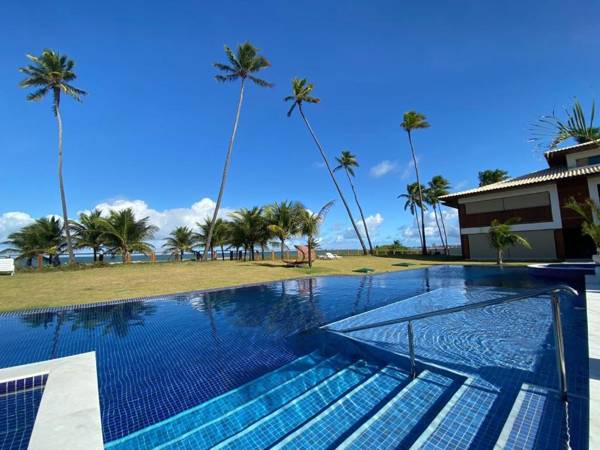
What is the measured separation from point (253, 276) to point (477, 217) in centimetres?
1931

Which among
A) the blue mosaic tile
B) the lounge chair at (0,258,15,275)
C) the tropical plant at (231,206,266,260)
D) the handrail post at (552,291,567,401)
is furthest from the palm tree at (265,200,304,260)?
the handrail post at (552,291,567,401)

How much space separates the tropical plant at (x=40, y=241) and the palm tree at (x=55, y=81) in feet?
14.7

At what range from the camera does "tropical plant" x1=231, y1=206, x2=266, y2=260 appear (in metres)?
28.1

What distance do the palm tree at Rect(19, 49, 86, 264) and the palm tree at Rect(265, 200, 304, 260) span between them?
1535cm

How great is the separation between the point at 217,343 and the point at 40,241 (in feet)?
84.1

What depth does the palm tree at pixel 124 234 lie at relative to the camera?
21.5m

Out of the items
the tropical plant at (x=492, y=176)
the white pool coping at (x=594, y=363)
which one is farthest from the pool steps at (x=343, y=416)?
the tropical plant at (x=492, y=176)

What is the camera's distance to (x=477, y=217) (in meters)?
22.7

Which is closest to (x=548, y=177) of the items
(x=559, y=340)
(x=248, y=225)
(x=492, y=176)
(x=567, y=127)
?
(x=492, y=176)

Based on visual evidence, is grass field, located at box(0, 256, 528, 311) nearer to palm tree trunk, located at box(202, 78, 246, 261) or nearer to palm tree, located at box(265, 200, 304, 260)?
palm tree trunk, located at box(202, 78, 246, 261)

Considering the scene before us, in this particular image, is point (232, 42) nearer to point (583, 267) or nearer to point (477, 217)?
point (477, 217)

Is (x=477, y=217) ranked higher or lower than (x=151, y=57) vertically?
lower

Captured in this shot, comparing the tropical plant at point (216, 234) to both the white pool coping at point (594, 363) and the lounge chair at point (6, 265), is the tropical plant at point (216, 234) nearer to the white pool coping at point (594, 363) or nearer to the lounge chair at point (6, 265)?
the lounge chair at point (6, 265)

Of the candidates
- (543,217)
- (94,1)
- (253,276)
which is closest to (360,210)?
(543,217)
